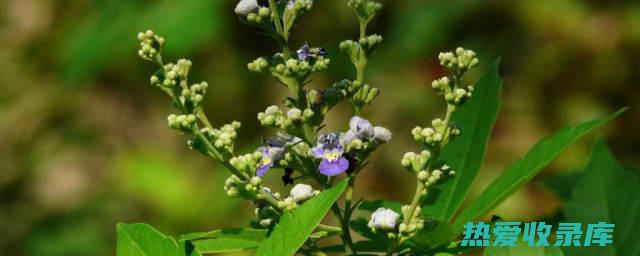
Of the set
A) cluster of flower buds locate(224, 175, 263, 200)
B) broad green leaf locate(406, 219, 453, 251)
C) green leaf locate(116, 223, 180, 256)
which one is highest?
cluster of flower buds locate(224, 175, 263, 200)

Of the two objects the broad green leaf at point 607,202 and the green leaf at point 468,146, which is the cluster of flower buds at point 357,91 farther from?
the broad green leaf at point 607,202

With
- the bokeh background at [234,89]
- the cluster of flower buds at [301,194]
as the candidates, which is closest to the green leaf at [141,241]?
the cluster of flower buds at [301,194]

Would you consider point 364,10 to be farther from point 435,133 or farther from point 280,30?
point 435,133

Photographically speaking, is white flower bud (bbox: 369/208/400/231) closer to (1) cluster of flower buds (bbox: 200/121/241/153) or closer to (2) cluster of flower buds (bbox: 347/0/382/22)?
(1) cluster of flower buds (bbox: 200/121/241/153)

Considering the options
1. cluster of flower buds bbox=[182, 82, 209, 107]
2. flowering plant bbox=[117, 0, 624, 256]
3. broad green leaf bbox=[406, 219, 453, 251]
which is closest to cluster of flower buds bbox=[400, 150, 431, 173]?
flowering plant bbox=[117, 0, 624, 256]

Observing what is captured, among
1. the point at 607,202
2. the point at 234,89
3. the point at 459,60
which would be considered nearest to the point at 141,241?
the point at 459,60

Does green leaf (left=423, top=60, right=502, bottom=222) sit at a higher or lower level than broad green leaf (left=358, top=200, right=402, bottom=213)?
higher

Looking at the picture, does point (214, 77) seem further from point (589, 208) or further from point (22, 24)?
point (589, 208)
